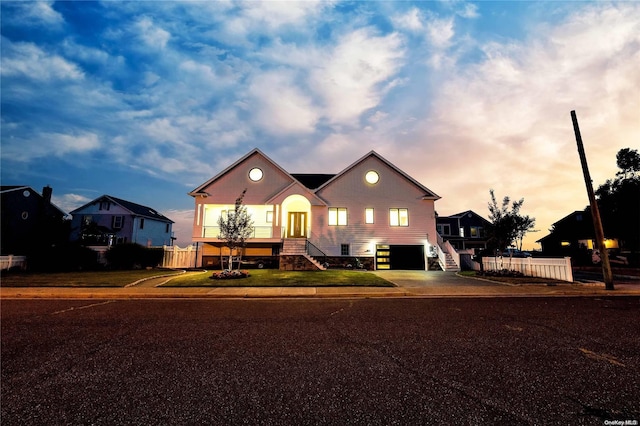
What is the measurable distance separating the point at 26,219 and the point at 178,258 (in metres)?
24.7

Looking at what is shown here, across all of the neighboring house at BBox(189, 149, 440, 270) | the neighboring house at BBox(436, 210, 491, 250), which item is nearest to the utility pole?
the neighboring house at BBox(189, 149, 440, 270)

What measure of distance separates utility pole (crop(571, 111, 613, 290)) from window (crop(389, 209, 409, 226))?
1262 cm

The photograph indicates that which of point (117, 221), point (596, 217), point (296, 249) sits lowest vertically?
point (296, 249)

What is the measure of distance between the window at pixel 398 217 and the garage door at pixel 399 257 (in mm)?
2037

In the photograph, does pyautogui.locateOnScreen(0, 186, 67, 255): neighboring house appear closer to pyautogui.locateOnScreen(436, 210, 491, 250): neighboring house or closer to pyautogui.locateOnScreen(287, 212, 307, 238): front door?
pyautogui.locateOnScreen(287, 212, 307, 238): front door

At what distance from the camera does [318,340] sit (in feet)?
17.3

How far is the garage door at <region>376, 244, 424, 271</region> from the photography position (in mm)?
24078

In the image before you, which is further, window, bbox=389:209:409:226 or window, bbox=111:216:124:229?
window, bbox=111:216:124:229

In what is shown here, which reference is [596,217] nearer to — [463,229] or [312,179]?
[312,179]

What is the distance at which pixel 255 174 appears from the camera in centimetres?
2473

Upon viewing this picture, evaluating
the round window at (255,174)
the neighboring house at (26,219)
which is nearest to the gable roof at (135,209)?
the neighboring house at (26,219)

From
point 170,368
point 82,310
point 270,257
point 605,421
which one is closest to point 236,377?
point 170,368

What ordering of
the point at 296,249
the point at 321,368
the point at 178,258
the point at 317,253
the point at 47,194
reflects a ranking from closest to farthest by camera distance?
1. the point at 321,368
2. the point at 296,249
3. the point at 317,253
4. the point at 178,258
5. the point at 47,194

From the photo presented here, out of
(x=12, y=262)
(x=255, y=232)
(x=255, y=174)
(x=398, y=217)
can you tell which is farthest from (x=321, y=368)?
(x=12, y=262)
